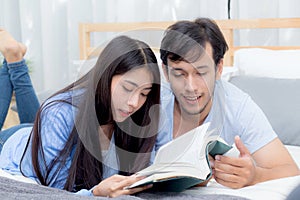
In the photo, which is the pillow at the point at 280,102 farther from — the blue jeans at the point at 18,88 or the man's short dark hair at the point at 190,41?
the blue jeans at the point at 18,88

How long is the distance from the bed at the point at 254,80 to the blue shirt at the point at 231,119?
150 mm

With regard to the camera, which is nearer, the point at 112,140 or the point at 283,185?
the point at 283,185

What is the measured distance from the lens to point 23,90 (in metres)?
1.93

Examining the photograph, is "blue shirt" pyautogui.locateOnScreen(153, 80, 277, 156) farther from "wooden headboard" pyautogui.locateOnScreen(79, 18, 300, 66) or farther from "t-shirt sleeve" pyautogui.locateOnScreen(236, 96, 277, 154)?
"wooden headboard" pyautogui.locateOnScreen(79, 18, 300, 66)

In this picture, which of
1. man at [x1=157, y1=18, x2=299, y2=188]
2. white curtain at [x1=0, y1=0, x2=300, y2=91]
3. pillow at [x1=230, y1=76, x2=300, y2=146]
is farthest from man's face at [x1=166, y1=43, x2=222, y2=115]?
white curtain at [x1=0, y1=0, x2=300, y2=91]

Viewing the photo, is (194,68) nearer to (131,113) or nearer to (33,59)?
(131,113)

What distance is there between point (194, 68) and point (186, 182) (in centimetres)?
29

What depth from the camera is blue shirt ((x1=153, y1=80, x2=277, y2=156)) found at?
1363mm

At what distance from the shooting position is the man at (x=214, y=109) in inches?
48.4

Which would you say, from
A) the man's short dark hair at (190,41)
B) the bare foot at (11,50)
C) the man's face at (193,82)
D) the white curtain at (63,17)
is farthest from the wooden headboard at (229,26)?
the man's face at (193,82)

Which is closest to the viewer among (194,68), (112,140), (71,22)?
(194,68)

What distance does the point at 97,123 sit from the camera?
4.20 feet

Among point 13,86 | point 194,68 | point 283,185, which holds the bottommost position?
point 283,185

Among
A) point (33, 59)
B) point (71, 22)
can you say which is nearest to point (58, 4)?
point (71, 22)
